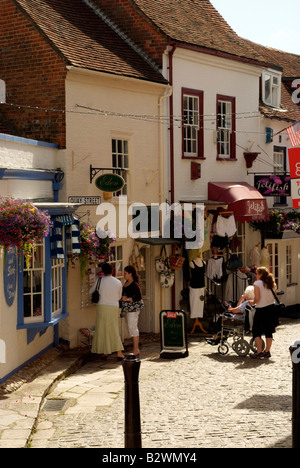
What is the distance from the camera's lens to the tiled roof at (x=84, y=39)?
1559 cm

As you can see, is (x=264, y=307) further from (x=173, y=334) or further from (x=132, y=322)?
(x=132, y=322)

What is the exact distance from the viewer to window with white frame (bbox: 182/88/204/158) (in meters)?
18.8

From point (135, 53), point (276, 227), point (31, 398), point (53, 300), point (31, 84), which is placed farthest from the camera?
point (276, 227)

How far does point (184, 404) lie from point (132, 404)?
10.4 ft

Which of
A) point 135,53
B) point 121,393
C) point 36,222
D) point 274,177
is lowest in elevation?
point 121,393

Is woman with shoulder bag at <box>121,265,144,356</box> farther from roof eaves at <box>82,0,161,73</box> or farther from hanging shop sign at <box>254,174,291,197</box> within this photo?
hanging shop sign at <box>254,174,291,197</box>

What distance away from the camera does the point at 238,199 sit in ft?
63.5

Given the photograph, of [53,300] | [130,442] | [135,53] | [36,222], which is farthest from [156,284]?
[130,442]

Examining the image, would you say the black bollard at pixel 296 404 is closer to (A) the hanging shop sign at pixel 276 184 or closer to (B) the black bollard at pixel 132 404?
(B) the black bollard at pixel 132 404

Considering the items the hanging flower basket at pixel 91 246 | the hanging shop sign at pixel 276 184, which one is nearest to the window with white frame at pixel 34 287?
the hanging flower basket at pixel 91 246

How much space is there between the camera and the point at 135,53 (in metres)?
18.3

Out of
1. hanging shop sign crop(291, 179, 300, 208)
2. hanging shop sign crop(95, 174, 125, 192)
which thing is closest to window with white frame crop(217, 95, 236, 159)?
hanging shop sign crop(95, 174, 125, 192)

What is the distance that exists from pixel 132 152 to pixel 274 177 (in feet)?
16.9

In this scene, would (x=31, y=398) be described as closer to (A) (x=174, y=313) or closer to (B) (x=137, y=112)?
(A) (x=174, y=313)
